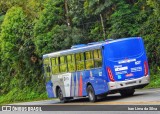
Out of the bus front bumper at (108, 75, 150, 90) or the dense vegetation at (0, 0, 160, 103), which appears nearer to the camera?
the bus front bumper at (108, 75, 150, 90)

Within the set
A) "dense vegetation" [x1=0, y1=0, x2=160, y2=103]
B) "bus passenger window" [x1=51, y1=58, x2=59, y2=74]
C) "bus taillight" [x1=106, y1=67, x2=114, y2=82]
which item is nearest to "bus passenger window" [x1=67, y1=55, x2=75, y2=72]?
"bus passenger window" [x1=51, y1=58, x2=59, y2=74]

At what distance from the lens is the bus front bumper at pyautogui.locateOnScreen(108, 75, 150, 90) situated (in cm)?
2328

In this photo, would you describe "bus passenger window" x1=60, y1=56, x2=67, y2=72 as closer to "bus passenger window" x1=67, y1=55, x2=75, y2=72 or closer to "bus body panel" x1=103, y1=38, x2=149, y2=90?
"bus passenger window" x1=67, y1=55, x2=75, y2=72

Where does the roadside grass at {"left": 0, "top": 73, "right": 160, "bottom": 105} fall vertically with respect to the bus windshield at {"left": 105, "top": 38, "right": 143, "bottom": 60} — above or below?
below

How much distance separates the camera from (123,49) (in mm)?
23766

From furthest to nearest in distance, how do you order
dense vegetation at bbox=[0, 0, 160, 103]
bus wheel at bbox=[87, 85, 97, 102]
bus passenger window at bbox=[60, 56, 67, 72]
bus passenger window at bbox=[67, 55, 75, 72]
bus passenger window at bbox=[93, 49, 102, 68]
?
dense vegetation at bbox=[0, 0, 160, 103]
bus passenger window at bbox=[60, 56, 67, 72]
bus passenger window at bbox=[67, 55, 75, 72]
bus wheel at bbox=[87, 85, 97, 102]
bus passenger window at bbox=[93, 49, 102, 68]

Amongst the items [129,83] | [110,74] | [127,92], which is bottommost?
[127,92]

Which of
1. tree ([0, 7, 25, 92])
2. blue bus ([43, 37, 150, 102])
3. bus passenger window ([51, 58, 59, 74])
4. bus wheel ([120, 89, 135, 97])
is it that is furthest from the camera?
tree ([0, 7, 25, 92])

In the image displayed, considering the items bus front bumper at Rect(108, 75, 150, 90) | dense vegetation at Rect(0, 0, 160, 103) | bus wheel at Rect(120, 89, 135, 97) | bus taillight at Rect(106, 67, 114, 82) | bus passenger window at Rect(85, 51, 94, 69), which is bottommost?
bus wheel at Rect(120, 89, 135, 97)

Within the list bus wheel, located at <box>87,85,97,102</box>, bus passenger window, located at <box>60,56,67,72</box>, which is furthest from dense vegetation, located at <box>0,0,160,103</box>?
bus wheel, located at <box>87,85,97,102</box>

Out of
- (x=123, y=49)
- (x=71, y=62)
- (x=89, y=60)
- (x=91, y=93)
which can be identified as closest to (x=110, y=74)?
(x=123, y=49)

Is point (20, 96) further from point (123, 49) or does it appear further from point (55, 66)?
point (123, 49)

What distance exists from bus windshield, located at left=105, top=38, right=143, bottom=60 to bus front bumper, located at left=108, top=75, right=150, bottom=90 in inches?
46.4

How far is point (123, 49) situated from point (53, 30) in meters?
18.5
